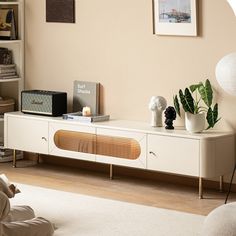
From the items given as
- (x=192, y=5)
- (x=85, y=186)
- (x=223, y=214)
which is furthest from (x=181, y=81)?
(x=223, y=214)

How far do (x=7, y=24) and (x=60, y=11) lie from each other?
60 centimetres

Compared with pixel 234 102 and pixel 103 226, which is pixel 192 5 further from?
pixel 103 226

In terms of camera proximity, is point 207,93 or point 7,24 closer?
point 207,93

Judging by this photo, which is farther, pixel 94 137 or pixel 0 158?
pixel 0 158

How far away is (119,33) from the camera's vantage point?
22.2 ft

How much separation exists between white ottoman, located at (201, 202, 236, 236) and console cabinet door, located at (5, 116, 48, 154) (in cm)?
Answer: 311

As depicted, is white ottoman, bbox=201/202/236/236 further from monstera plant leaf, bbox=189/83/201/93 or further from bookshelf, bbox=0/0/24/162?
bookshelf, bbox=0/0/24/162

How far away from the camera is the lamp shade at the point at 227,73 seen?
18.5 ft

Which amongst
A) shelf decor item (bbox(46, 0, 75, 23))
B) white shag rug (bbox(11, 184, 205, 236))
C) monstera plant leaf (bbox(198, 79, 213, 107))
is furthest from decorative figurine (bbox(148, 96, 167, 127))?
shelf decor item (bbox(46, 0, 75, 23))

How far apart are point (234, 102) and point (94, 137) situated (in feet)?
4.20

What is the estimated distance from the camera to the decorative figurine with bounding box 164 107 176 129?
6285mm

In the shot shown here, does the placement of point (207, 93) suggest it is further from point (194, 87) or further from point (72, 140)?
point (72, 140)

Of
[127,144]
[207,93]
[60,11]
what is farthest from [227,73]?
[60,11]

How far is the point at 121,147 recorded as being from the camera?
21.1 ft
